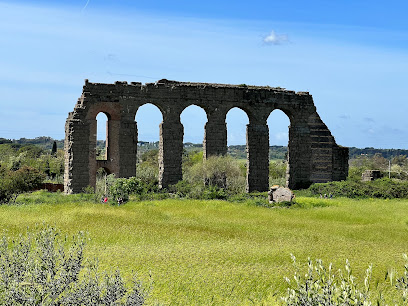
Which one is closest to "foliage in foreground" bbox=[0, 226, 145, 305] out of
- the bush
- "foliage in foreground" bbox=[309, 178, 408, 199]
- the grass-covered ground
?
the grass-covered ground

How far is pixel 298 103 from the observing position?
30.4 meters

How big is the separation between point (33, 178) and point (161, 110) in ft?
24.6

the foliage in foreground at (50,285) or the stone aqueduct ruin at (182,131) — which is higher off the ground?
the stone aqueduct ruin at (182,131)

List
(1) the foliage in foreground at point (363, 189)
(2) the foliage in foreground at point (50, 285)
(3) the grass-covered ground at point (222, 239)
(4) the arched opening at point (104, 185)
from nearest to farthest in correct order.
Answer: (2) the foliage in foreground at point (50, 285) < (3) the grass-covered ground at point (222, 239) < (1) the foliage in foreground at point (363, 189) < (4) the arched opening at point (104, 185)

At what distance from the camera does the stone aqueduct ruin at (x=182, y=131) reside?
26953 mm

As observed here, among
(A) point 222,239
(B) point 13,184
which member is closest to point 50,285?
(A) point 222,239

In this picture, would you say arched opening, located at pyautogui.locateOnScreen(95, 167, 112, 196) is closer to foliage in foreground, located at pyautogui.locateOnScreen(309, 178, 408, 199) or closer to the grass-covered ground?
the grass-covered ground

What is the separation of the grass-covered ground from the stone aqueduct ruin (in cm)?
441

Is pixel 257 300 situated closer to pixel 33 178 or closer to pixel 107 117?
pixel 107 117

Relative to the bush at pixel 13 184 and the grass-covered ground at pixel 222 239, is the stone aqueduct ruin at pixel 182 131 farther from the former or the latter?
the grass-covered ground at pixel 222 239

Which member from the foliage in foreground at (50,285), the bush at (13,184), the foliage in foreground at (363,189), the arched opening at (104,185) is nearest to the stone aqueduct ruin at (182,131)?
the arched opening at (104,185)

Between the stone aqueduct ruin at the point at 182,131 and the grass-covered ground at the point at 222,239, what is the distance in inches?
174

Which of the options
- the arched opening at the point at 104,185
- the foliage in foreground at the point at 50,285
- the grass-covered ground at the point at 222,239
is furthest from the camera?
the arched opening at the point at 104,185

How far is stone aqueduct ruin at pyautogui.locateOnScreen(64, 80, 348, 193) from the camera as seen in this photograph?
27.0 metres
